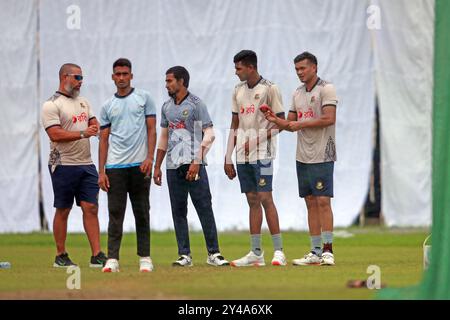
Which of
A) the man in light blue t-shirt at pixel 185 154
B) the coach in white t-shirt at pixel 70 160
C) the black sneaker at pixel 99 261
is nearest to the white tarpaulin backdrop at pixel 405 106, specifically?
the man in light blue t-shirt at pixel 185 154

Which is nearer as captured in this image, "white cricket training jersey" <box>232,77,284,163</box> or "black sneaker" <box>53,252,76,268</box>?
"white cricket training jersey" <box>232,77,284,163</box>

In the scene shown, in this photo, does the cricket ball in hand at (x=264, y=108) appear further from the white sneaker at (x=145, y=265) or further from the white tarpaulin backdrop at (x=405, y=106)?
the white tarpaulin backdrop at (x=405, y=106)

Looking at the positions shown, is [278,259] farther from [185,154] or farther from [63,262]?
[63,262]

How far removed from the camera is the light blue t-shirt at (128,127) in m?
11.6

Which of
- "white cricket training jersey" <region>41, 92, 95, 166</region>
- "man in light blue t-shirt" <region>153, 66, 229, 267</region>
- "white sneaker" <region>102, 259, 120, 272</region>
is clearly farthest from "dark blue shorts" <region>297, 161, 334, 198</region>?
"white cricket training jersey" <region>41, 92, 95, 166</region>

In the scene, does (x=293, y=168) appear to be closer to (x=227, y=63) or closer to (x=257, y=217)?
(x=227, y=63)

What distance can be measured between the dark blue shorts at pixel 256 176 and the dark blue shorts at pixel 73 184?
1.54m

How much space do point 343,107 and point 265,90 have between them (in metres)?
8.16

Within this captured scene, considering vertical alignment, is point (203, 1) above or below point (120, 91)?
above

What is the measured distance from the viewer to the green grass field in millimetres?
9414

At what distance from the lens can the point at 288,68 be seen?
20125 mm

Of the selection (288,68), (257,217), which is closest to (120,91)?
(257,217)

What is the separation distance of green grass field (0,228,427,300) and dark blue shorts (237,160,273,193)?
0.80 metres

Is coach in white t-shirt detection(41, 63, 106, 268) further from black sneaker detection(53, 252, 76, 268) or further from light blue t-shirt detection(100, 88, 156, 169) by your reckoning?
light blue t-shirt detection(100, 88, 156, 169)
